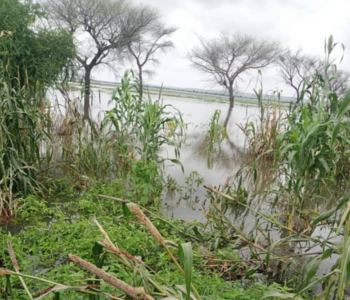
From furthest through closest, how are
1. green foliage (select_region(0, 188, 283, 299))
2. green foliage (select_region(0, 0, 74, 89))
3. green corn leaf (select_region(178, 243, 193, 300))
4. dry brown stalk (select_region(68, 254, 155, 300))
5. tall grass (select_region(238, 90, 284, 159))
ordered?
green foliage (select_region(0, 0, 74, 89)), tall grass (select_region(238, 90, 284, 159)), green foliage (select_region(0, 188, 283, 299)), green corn leaf (select_region(178, 243, 193, 300)), dry brown stalk (select_region(68, 254, 155, 300))

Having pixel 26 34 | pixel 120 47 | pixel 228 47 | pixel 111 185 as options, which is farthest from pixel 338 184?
pixel 228 47

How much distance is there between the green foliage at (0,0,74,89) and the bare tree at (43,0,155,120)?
31.9ft

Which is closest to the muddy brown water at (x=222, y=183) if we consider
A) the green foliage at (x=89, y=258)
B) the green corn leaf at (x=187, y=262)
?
the green foliage at (x=89, y=258)

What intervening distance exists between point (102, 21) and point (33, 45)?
13.1 m

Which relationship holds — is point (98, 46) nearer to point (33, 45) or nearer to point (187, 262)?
point (33, 45)

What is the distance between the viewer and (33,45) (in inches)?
430

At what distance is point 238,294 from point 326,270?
3.22 ft

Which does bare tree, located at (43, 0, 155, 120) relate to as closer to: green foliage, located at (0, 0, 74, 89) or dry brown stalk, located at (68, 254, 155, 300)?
green foliage, located at (0, 0, 74, 89)

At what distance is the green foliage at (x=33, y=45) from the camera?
995 cm

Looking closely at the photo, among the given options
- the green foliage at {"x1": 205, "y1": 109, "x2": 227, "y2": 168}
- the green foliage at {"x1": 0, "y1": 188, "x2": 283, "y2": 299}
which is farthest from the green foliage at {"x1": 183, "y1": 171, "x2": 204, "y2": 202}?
the green foliage at {"x1": 205, "y1": 109, "x2": 227, "y2": 168}

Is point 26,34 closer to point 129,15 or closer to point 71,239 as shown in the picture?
point 71,239

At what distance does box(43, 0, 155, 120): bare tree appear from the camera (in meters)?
22.0

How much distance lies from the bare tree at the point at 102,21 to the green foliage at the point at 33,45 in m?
9.73

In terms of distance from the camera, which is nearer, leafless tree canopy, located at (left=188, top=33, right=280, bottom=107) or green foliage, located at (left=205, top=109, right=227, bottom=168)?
green foliage, located at (left=205, top=109, right=227, bottom=168)
